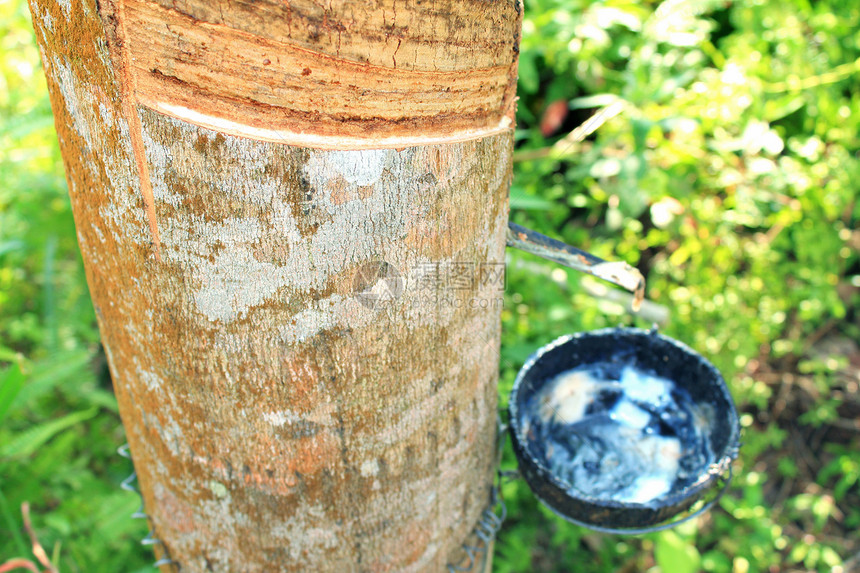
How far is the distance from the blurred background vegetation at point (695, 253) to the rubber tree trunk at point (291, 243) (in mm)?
1560

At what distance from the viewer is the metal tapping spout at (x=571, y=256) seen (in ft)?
3.98

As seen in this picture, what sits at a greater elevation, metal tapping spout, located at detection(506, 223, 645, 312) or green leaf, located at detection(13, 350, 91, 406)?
metal tapping spout, located at detection(506, 223, 645, 312)

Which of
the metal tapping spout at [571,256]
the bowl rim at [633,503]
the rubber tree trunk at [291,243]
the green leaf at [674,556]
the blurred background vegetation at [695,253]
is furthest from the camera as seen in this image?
the blurred background vegetation at [695,253]

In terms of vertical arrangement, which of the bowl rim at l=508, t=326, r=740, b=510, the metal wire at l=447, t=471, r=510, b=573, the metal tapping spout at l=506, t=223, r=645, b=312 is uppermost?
the metal tapping spout at l=506, t=223, r=645, b=312

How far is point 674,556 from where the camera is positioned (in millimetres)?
2412

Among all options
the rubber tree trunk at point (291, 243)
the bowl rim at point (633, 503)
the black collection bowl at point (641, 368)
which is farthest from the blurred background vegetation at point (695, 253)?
the rubber tree trunk at point (291, 243)

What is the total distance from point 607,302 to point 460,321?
197 centimetres

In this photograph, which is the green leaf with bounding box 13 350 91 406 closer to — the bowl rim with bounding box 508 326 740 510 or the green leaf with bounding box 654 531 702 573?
the bowl rim with bounding box 508 326 740 510

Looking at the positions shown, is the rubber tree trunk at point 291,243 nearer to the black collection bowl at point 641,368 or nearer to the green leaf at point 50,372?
the black collection bowl at point 641,368

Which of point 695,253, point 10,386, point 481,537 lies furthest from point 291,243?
point 695,253

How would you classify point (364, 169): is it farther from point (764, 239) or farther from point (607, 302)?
point (764, 239)

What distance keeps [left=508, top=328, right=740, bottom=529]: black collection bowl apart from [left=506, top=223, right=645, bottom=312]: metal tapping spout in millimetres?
453

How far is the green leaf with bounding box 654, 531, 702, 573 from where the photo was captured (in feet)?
7.83

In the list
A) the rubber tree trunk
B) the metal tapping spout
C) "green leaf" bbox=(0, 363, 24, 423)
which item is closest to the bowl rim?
the rubber tree trunk
